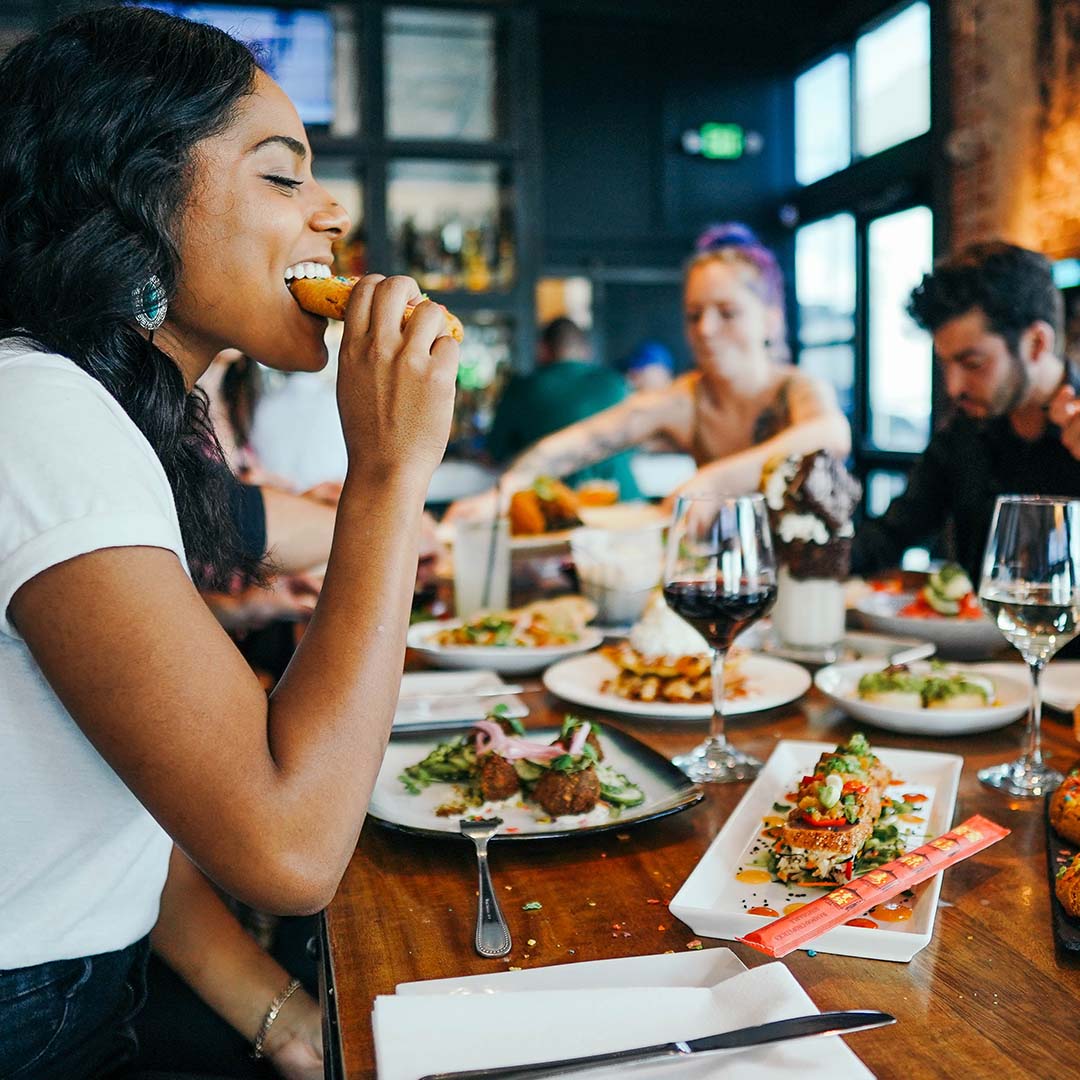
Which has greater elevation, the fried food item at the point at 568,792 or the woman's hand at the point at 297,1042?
the fried food item at the point at 568,792

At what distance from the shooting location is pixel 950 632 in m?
1.64

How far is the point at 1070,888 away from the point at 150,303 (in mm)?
964

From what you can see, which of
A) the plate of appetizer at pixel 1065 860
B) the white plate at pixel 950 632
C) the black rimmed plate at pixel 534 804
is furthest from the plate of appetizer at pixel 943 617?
the black rimmed plate at pixel 534 804

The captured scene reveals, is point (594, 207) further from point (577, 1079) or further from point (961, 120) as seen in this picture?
point (577, 1079)

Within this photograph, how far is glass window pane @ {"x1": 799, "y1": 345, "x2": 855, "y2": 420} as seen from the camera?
738 centimetres

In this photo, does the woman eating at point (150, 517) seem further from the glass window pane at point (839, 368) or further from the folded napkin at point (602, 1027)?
the glass window pane at point (839, 368)

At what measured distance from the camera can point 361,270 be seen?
18.6 feet

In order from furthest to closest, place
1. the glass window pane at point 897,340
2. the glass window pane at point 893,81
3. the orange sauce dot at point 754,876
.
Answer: the glass window pane at point 897,340 → the glass window pane at point 893,81 → the orange sauce dot at point 754,876

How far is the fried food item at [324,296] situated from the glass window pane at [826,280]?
673 centimetres

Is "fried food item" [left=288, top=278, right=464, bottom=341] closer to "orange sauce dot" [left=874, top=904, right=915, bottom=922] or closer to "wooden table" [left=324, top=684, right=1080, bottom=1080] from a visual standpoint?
"wooden table" [left=324, top=684, right=1080, bottom=1080]

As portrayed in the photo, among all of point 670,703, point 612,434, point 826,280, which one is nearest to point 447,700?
point 670,703

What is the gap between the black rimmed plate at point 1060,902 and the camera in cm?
76

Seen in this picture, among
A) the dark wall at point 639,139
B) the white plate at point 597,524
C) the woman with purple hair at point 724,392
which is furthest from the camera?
the dark wall at point 639,139

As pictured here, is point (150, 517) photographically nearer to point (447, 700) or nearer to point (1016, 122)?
point (447, 700)
